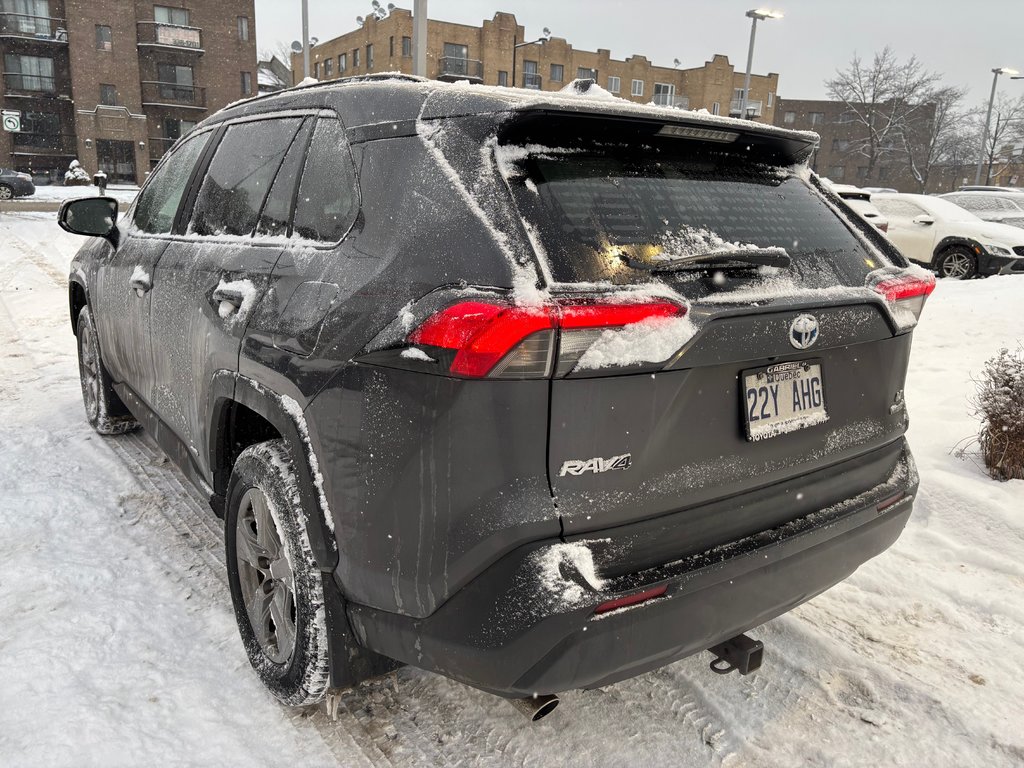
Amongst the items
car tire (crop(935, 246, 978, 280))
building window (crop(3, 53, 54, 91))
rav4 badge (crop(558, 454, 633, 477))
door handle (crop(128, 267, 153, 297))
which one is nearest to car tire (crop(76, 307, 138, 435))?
door handle (crop(128, 267, 153, 297))

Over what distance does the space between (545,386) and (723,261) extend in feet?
2.07

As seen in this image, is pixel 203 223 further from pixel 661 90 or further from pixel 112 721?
pixel 661 90

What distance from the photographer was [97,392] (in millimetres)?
4844

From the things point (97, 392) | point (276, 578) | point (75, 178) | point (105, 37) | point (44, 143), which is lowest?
point (97, 392)

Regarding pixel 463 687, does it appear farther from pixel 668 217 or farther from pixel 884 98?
pixel 884 98

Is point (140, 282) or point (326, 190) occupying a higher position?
point (326, 190)

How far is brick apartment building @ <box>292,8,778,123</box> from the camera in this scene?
2058 inches

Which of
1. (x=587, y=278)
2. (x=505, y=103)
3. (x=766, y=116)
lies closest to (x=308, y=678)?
(x=587, y=278)

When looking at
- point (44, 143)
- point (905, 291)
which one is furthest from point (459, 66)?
point (905, 291)

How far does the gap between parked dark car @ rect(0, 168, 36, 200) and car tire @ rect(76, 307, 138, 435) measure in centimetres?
2665

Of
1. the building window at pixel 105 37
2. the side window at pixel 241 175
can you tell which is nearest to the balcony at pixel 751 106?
the building window at pixel 105 37

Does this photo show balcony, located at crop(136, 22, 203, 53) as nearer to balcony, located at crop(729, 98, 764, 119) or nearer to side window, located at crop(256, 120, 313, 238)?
balcony, located at crop(729, 98, 764, 119)

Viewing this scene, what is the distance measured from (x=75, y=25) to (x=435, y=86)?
47.3 metres

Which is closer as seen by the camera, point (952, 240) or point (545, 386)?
point (545, 386)
